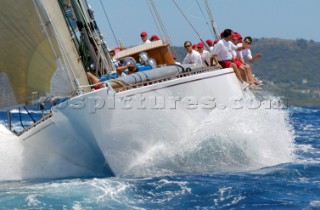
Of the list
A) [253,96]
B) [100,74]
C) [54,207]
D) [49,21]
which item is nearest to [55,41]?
[49,21]

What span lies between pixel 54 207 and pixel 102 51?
16.3 feet

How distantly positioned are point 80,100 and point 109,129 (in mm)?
527

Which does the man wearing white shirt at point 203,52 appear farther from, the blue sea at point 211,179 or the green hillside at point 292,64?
the green hillside at point 292,64

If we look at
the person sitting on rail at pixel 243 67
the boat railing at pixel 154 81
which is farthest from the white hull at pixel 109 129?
the person sitting on rail at pixel 243 67

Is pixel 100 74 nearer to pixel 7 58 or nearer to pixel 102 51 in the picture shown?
pixel 102 51

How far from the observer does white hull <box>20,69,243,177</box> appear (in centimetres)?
1020

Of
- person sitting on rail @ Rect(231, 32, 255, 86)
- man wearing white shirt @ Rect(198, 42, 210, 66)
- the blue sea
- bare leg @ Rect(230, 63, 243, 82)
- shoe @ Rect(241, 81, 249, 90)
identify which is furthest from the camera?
man wearing white shirt @ Rect(198, 42, 210, 66)

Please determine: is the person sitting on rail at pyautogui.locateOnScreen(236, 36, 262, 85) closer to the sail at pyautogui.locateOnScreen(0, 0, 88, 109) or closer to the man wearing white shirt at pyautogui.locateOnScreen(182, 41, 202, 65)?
the man wearing white shirt at pyautogui.locateOnScreen(182, 41, 202, 65)

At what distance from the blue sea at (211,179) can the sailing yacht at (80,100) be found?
0.24m

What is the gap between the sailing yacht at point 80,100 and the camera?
1027cm

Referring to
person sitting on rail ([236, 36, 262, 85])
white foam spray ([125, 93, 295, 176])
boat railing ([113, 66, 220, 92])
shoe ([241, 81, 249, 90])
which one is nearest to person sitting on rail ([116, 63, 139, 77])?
boat railing ([113, 66, 220, 92])

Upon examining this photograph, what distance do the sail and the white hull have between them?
2.09ft

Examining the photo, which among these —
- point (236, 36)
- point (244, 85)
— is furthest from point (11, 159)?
point (236, 36)

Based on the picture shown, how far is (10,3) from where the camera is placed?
10891mm
